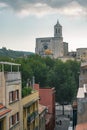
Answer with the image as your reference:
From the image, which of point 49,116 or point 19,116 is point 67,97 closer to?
point 49,116

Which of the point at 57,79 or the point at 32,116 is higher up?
the point at 57,79

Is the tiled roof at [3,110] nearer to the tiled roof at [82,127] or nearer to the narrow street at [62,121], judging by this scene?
the tiled roof at [82,127]

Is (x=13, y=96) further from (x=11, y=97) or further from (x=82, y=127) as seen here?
(x=82, y=127)

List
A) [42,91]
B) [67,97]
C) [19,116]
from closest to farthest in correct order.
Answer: [19,116] → [42,91] → [67,97]

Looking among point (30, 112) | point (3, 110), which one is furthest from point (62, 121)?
point (3, 110)

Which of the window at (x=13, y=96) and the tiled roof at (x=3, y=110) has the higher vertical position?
the window at (x=13, y=96)

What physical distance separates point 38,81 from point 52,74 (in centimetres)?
434

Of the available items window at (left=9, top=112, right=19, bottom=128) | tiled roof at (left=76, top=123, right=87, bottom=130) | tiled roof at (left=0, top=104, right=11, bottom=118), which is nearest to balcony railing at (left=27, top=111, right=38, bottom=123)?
window at (left=9, top=112, right=19, bottom=128)

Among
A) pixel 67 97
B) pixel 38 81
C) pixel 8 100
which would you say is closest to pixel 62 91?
pixel 67 97

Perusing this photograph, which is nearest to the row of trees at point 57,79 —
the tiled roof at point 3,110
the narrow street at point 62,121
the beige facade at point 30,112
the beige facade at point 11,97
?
the narrow street at point 62,121

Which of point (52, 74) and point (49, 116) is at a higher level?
point (52, 74)

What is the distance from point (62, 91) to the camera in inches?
3647

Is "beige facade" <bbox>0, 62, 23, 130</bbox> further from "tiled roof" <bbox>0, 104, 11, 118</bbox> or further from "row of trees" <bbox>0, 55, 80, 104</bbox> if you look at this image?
"row of trees" <bbox>0, 55, 80, 104</bbox>

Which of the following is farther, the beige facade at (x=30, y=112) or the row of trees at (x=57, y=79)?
the row of trees at (x=57, y=79)
